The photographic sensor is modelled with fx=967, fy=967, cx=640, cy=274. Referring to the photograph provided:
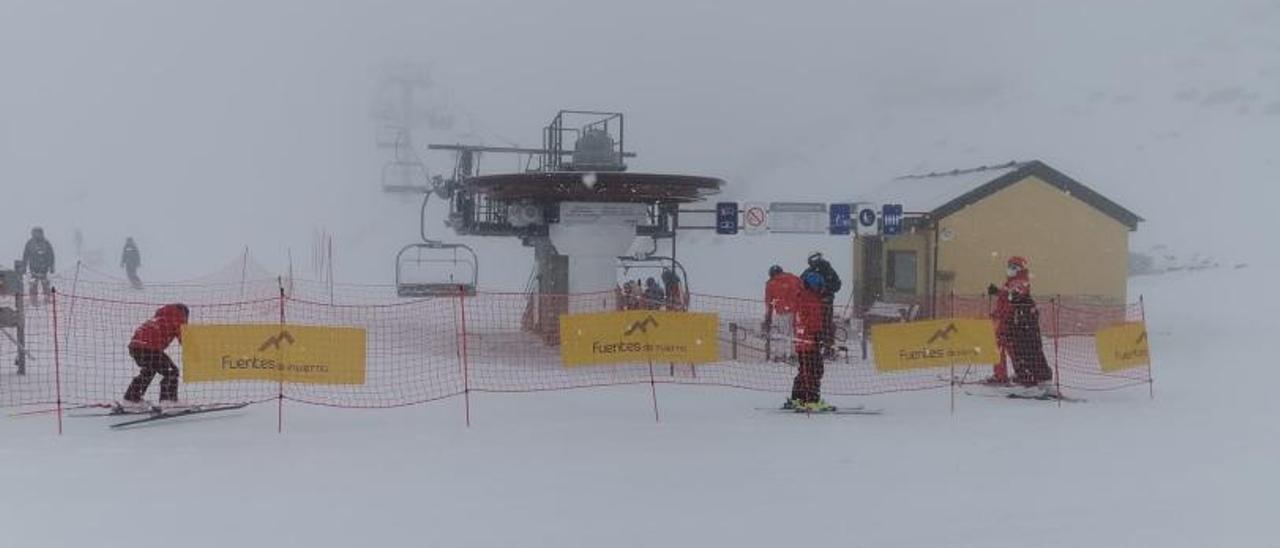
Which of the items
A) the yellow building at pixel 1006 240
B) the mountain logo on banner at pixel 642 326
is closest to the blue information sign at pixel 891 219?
the yellow building at pixel 1006 240

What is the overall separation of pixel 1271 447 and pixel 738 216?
10628mm

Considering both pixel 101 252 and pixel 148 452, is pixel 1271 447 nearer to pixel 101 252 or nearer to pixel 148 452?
pixel 148 452

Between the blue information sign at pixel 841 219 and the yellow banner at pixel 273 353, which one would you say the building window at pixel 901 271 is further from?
the yellow banner at pixel 273 353

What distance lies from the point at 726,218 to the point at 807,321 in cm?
771

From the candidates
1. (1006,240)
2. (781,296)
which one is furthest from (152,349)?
(1006,240)

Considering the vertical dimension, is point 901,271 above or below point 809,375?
above

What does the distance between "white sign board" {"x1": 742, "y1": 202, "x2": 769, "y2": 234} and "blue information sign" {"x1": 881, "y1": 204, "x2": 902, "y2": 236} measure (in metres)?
2.36

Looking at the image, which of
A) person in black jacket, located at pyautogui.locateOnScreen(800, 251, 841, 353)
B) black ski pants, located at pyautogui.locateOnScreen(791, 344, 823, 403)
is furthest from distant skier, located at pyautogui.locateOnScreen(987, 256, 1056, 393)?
black ski pants, located at pyautogui.locateOnScreen(791, 344, 823, 403)

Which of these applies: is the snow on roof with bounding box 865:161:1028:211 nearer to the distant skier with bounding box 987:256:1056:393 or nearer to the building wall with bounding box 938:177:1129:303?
the building wall with bounding box 938:177:1129:303

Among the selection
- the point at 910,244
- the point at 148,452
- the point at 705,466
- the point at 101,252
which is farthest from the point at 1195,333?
the point at 101,252

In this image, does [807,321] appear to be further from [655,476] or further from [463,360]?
[463,360]

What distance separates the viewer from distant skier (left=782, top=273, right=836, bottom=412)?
10.5 meters

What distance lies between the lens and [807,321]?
419 inches

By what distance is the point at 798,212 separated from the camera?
1809cm
